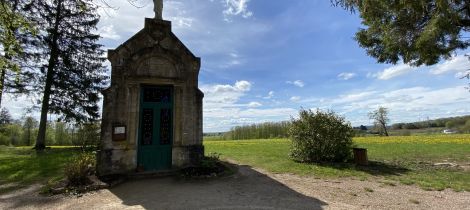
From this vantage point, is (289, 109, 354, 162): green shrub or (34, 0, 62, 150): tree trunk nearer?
(289, 109, 354, 162): green shrub

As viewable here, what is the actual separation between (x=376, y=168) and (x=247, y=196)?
7302mm

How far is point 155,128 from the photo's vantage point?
1086 centimetres

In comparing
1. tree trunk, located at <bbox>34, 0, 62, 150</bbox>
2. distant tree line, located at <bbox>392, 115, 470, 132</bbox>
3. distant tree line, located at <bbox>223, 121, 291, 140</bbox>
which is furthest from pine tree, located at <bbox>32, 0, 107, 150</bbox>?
distant tree line, located at <bbox>392, 115, 470, 132</bbox>

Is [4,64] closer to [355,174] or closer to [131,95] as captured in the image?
[131,95]

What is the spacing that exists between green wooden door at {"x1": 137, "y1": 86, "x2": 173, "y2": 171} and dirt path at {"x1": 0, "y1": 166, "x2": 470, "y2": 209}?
1.04m

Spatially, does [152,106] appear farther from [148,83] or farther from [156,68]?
[156,68]

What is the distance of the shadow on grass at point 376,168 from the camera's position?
11580 millimetres

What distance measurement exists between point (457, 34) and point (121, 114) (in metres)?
11.5

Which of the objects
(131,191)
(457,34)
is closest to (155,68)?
(131,191)

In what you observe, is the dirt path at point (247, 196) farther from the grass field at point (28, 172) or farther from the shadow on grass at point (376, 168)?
the shadow on grass at point (376, 168)

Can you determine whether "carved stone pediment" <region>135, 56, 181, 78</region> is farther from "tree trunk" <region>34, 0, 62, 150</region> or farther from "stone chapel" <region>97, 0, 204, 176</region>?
"tree trunk" <region>34, 0, 62, 150</region>

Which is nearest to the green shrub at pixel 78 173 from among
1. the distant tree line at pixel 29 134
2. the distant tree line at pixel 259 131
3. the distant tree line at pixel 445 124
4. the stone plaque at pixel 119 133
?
the stone plaque at pixel 119 133

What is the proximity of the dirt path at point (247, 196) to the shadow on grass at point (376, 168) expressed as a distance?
7.18 ft

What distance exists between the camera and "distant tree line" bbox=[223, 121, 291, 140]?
4620cm
